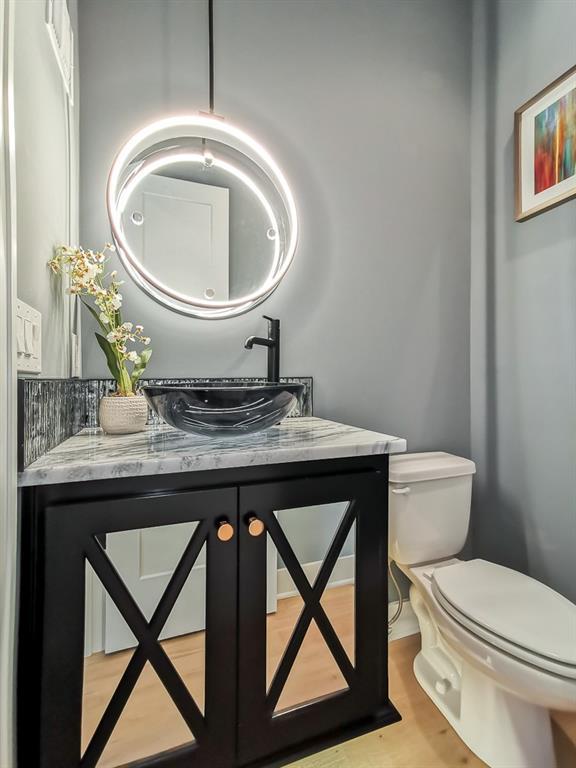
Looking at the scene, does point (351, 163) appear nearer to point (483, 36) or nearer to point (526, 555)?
point (483, 36)

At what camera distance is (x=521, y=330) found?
1.51m

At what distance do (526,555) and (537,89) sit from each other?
5.87 feet

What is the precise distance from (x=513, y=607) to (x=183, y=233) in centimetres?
148

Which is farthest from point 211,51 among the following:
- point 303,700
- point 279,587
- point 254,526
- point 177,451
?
point 303,700

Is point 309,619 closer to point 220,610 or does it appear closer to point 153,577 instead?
point 220,610

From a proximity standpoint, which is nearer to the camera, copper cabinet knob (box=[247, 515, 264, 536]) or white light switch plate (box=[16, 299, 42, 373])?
white light switch plate (box=[16, 299, 42, 373])

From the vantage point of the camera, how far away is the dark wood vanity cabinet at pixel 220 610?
0.68 meters

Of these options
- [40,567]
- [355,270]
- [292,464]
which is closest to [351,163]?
[355,270]

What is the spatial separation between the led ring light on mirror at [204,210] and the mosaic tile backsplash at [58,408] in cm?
31

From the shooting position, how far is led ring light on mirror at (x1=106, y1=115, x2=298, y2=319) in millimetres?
1195

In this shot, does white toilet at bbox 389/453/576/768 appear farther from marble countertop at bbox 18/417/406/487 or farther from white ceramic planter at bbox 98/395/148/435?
white ceramic planter at bbox 98/395/148/435

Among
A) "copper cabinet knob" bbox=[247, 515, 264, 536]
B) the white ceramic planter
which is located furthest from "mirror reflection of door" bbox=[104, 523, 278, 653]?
the white ceramic planter

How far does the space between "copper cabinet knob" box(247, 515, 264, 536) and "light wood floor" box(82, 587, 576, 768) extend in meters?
0.18

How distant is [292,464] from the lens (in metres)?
0.87
